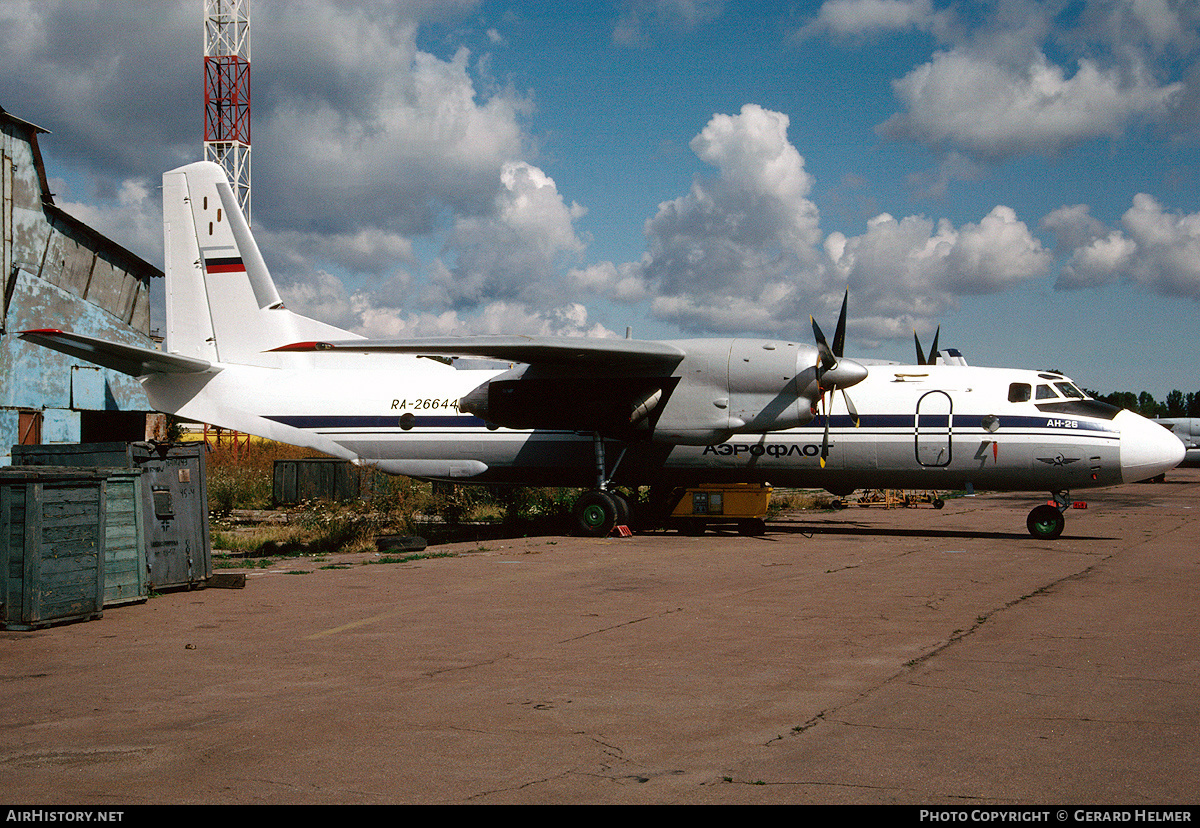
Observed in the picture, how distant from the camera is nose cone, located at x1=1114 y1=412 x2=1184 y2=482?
52.6 feet

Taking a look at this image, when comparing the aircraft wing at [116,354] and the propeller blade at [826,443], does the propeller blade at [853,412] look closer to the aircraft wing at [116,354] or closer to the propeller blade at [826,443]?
the propeller blade at [826,443]

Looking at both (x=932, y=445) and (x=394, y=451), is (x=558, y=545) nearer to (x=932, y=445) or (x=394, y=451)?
(x=394, y=451)

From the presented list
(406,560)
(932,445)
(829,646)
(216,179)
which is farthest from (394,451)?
(829,646)

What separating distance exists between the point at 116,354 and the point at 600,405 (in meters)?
9.12

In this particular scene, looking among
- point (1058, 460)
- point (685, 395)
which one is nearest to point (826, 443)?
point (685, 395)

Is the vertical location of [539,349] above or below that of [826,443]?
above

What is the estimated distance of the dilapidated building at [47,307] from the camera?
62.4 ft

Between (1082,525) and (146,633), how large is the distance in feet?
65.7

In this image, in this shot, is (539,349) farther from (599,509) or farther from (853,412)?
(853,412)

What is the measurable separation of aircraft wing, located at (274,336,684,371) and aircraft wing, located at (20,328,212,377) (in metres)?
3.13

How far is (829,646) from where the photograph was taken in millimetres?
7367

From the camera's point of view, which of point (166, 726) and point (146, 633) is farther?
point (146, 633)

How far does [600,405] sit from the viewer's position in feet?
57.5

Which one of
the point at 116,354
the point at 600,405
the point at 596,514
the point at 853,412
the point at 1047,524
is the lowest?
the point at 1047,524
